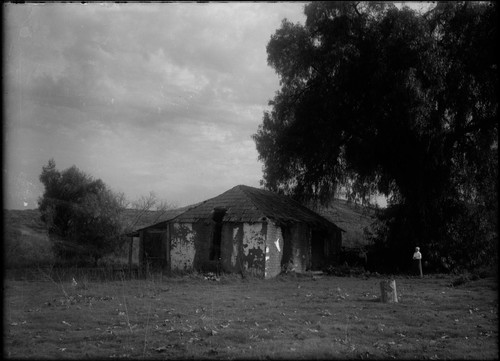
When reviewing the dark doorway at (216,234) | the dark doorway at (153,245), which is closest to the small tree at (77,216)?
the dark doorway at (153,245)

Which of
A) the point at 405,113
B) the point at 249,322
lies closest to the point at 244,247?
the point at 405,113

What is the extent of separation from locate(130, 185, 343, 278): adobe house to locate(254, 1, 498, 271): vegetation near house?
451cm

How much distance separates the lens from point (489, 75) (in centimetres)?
2014

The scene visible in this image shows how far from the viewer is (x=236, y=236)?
21688 millimetres

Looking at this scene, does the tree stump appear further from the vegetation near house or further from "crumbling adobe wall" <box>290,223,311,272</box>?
"crumbling adobe wall" <box>290,223,311,272</box>

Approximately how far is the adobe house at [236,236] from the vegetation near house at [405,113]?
4509mm

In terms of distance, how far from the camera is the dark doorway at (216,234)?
22297mm

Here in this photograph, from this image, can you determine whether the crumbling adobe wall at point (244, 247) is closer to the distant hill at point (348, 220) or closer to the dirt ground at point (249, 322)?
the dirt ground at point (249, 322)

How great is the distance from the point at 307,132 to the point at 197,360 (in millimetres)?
19001

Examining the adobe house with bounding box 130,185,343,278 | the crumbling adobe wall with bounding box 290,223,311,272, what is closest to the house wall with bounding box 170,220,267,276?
the adobe house with bounding box 130,185,343,278

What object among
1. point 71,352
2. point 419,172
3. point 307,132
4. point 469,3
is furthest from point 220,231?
point 469,3

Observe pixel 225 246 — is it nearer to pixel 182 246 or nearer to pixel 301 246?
pixel 182 246

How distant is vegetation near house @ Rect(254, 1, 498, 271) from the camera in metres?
20.8

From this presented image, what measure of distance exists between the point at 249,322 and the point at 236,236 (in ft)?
37.1
